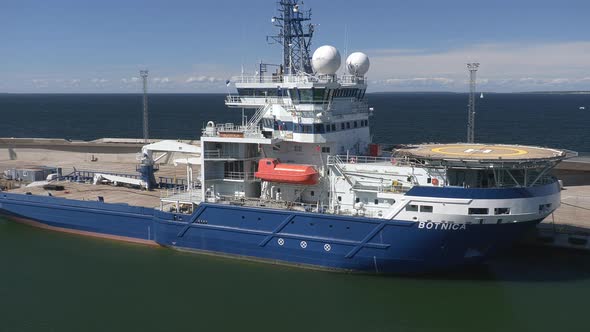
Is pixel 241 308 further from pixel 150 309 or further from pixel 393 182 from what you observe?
pixel 393 182

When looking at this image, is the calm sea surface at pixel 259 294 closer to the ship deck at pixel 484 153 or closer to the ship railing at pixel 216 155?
the ship railing at pixel 216 155

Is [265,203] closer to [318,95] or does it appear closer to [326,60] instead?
[318,95]

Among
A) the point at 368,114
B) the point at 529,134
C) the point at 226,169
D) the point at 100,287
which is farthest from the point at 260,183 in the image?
the point at 529,134

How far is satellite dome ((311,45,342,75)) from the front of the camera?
22.1 meters

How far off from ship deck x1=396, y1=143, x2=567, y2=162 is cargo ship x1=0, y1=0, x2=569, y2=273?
0.04 m

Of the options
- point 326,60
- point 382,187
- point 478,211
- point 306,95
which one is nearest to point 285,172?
point 306,95

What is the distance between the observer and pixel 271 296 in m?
19.4

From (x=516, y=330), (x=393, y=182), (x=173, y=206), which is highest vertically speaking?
(x=393, y=182)

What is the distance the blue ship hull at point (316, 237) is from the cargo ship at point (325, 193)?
0.15 ft

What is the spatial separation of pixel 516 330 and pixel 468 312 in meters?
1.70

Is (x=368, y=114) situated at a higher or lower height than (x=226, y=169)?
higher

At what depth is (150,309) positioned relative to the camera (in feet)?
61.1

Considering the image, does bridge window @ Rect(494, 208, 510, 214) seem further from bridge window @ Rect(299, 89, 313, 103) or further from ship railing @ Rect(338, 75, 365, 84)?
ship railing @ Rect(338, 75, 365, 84)

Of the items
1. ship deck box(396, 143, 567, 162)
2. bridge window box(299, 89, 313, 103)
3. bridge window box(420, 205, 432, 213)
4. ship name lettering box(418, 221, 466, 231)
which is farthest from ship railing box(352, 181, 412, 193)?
bridge window box(299, 89, 313, 103)
